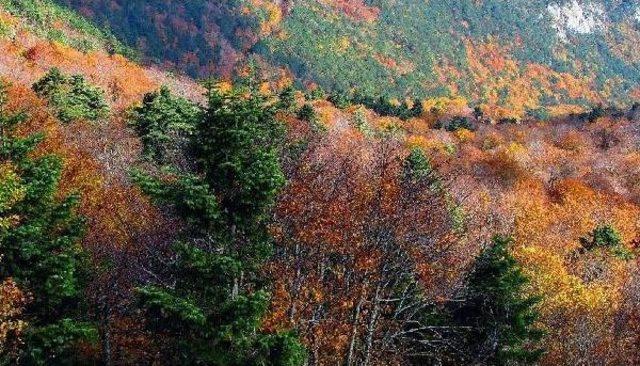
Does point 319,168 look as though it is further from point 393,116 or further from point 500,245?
point 393,116

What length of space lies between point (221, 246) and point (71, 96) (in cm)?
4999

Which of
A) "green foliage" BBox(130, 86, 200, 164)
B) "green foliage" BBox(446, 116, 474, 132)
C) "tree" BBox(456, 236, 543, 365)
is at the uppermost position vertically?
"green foliage" BBox(446, 116, 474, 132)

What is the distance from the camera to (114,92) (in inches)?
3814

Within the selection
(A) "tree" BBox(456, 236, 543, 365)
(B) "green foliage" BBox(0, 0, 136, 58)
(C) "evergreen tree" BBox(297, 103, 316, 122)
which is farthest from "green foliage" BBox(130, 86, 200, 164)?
(B) "green foliage" BBox(0, 0, 136, 58)

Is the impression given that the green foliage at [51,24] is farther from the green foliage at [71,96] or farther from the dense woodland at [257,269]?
the dense woodland at [257,269]

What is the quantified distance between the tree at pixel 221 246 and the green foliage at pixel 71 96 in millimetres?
43109

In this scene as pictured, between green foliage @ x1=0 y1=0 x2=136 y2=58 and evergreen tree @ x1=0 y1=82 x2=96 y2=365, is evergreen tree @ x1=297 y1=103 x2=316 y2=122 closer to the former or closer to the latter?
evergreen tree @ x1=0 y1=82 x2=96 y2=365

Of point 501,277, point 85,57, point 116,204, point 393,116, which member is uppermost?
point 85,57

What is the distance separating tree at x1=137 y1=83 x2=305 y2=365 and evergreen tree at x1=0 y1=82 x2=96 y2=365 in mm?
4150

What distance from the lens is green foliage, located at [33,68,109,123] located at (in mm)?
59312

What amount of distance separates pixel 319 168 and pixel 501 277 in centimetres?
860

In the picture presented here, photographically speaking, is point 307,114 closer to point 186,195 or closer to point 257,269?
point 257,269

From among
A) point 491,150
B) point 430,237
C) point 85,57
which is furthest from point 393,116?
Result: point 430,237

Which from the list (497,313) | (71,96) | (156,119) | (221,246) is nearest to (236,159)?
(221,246)
